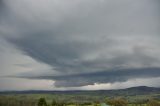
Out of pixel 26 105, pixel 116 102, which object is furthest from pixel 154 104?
→ pixel 26 105

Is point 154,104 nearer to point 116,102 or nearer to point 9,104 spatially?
point 116,102

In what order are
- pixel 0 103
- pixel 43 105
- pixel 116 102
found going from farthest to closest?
pixel 0 103 → pixel 116 102 → pixel 43 105

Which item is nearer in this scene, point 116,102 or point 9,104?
point 116,102

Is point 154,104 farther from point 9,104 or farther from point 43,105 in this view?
point 9,104

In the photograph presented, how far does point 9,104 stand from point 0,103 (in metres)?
5.66

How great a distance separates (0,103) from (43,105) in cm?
4713

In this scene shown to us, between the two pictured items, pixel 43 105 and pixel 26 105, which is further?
pixel 26 105

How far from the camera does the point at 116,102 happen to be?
16525cm

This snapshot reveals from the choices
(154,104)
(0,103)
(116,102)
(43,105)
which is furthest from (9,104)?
(154,104)

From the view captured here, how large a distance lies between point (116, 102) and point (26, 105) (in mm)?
64316

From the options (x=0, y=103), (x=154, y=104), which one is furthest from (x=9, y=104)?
(x=154, y=104)

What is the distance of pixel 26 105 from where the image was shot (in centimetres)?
19412

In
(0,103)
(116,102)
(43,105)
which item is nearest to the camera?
(43,105)

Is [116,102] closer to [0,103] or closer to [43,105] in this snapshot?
[43,105]
